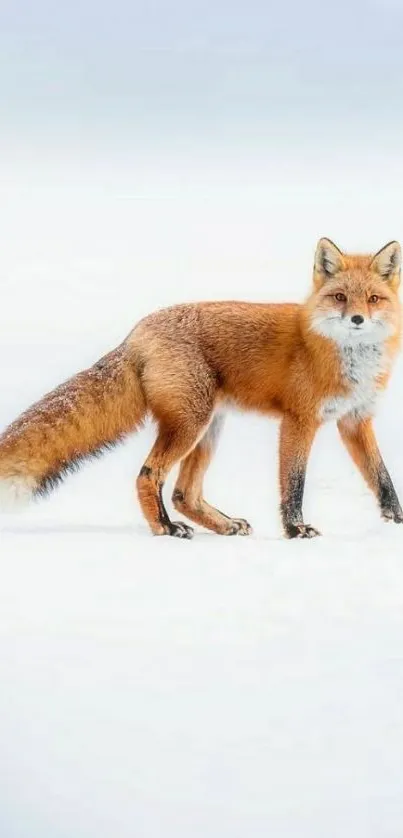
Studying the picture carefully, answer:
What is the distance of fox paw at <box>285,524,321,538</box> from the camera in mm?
4254

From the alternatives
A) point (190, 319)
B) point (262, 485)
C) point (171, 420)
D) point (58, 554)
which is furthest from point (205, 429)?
point (262, 485)

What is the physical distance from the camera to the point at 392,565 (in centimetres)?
→ 394

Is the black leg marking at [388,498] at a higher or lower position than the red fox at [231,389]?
lower

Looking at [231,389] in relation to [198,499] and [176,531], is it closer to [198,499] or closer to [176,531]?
[198,499]

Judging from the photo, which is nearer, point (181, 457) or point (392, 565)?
point (392, 565)

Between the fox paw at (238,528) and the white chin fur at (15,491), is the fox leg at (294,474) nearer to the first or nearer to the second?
the fox paw at (238,528)

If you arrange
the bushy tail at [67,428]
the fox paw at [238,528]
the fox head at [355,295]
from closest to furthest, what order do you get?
the fox head at [355,295] < the bushy tail at [67,428] < the fox paw at [238,528]

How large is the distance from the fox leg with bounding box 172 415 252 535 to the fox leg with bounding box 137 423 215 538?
0.23 m

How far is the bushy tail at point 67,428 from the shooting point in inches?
168

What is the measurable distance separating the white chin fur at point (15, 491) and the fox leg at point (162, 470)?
0.41m

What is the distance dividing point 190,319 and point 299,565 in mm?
1135

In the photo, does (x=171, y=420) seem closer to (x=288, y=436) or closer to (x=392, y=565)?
(x=288, y=436)

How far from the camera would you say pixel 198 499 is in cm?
455

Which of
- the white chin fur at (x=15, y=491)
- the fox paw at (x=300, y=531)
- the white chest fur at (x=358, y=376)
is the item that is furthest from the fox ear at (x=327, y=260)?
the white chin fur at (x=15, y=491)
